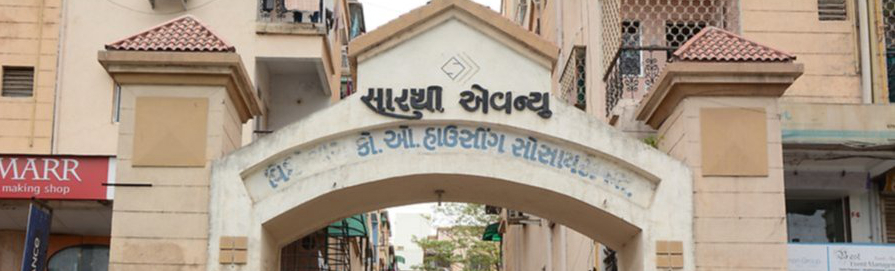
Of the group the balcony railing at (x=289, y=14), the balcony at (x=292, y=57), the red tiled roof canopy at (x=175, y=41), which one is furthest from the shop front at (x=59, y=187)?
the red tiled roof canopy at (x=175, y=41)

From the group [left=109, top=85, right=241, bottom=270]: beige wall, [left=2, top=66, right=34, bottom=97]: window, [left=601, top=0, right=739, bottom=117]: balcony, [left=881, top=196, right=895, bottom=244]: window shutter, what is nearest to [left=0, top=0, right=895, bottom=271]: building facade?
[left=109, top=85, right=241, bottom=270]: beige wall

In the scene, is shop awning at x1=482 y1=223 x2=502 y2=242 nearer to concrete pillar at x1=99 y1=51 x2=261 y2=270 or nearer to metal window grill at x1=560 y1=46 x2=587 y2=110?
metal window grill at x1=560 y1=46 x2=587 y2=110

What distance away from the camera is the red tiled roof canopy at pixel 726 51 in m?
11.7

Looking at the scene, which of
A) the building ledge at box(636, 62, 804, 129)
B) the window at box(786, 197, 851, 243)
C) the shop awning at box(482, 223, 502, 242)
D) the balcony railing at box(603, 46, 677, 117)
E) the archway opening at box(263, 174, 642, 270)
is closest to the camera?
the building ledge at box(636, 62, 804, 129)

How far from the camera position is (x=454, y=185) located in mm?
12516

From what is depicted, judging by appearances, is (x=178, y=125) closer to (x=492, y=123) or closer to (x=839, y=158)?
(x=492, y=123)

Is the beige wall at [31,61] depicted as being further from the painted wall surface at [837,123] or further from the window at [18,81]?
the painted wall surface at [837,123]

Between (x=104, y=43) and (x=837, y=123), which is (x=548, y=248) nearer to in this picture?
(x=837, y=123)

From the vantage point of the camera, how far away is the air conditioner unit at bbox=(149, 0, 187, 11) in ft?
59.7

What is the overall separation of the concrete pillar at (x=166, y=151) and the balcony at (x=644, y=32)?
5652 mm

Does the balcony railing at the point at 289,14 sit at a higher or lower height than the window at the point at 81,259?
higher

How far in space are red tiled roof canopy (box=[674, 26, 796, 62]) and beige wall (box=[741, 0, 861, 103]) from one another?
445 centimetres

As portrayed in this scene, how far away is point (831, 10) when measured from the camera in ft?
55.3

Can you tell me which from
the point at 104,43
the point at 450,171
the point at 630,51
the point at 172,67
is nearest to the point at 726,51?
the point at 450,171
